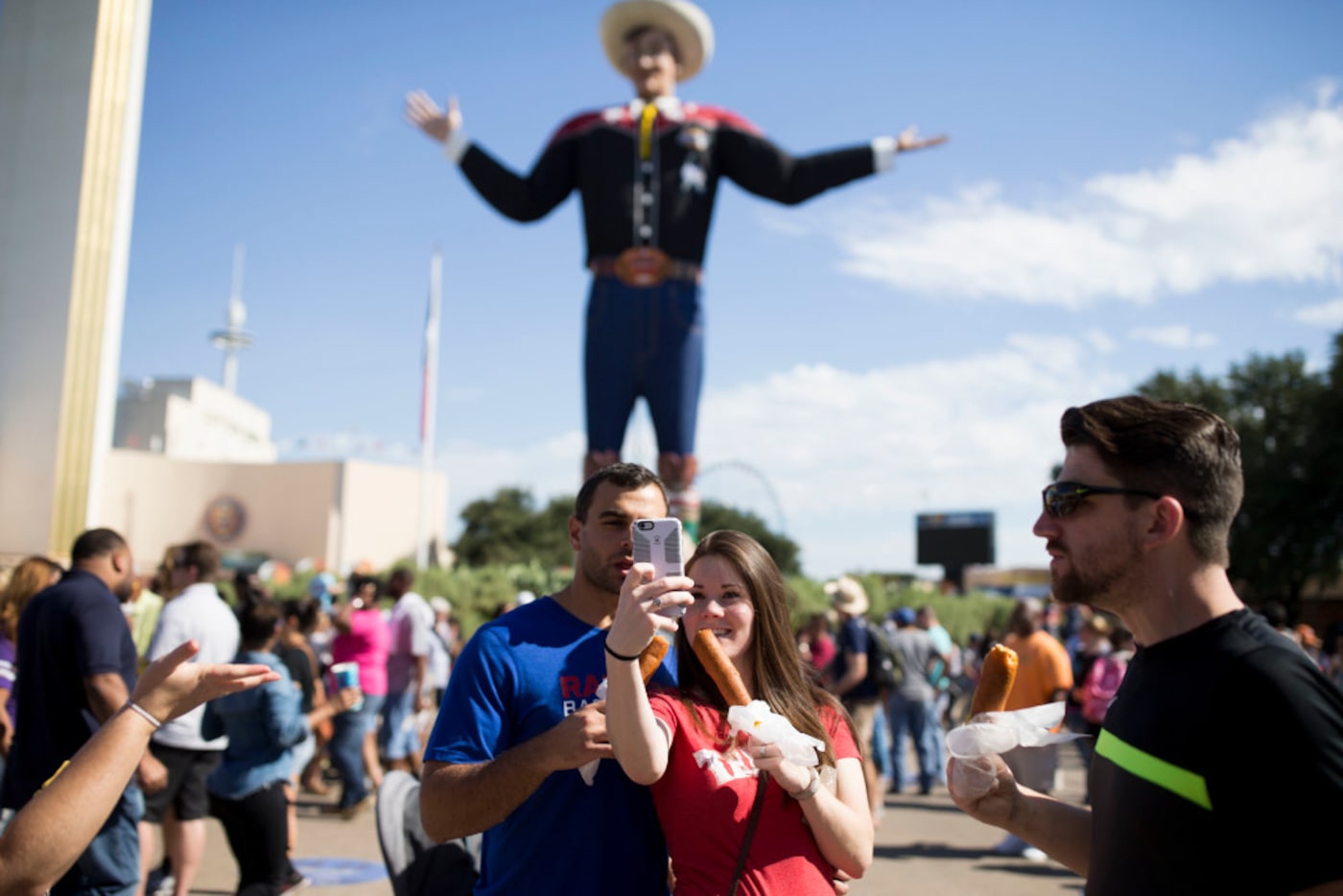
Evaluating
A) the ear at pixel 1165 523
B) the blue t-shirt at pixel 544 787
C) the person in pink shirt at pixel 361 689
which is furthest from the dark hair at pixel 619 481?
the person in pink shirt at pixel 361 689

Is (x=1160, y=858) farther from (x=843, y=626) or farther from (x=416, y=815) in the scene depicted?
(x=843, y=626)

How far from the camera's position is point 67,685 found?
4.18m

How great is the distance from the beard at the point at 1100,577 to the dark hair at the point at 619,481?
43.5 inches

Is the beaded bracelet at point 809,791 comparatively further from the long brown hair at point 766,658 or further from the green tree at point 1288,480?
the green tree at point 1288,480

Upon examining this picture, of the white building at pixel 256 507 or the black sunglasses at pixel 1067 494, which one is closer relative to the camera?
the black sunglasses at pixel 1067 494

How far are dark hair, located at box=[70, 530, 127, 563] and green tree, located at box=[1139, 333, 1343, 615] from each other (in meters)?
30.2

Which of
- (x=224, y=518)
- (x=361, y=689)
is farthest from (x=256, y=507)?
(x=361, y=689)

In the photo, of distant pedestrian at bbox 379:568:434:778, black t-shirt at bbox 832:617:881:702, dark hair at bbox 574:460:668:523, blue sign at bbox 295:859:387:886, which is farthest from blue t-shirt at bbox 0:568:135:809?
black t-shirt at bbox 832:617:881:702

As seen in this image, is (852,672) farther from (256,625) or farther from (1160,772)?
(1160,772)

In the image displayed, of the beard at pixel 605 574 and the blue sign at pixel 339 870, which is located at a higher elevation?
the beard at pixel 605 574

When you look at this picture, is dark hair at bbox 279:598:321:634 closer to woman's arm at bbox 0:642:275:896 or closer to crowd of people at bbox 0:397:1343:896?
crowd of people at bbox 0:397:1343:896

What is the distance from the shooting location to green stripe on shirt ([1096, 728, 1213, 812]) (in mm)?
1672

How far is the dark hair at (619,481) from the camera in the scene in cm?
278

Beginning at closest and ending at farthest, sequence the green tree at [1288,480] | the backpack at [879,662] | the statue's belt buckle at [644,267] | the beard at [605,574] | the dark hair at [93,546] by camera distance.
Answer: the beard at [605,574]
the dark hair at [93,546]
the statue's belt buckle at [644,267]
the backpack at [879,662]
the green tree at [1288,480]
